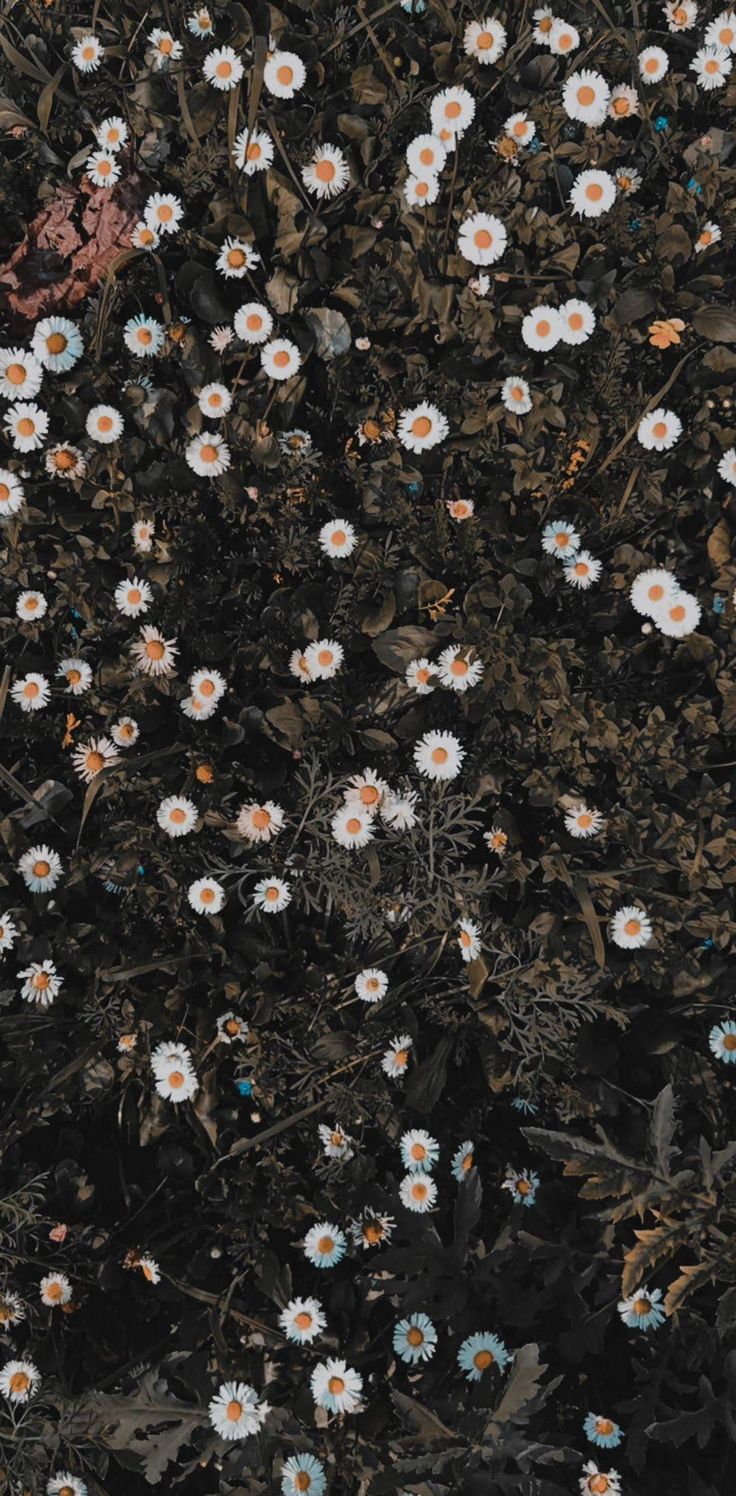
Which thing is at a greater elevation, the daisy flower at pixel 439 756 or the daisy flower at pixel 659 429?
the daisy flower at pixel 659 429

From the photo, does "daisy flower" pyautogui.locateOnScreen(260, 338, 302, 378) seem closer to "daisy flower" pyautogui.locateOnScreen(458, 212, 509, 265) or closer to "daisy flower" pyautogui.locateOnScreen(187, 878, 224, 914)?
"daisy flower" pyautogui.locateOnScreen(458, 212, 509, 265)

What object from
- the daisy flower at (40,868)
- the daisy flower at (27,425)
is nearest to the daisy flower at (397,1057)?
the daisy flower at (40,868)

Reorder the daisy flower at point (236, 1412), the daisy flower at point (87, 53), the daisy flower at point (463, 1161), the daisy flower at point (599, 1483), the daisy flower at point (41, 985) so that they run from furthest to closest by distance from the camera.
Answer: the daisy flower at point (87, 53) < the daisy flower at point (41, 985) < the daisy flower at point (463, 1161) < the daisy flower at point (236, 1412) < the daisy flower at point (599, 1483)

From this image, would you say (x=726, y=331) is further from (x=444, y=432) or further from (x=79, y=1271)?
(x=79, y=1271)

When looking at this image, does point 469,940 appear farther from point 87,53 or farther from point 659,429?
point 87,53

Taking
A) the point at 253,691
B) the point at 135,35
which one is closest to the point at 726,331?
the point at 253,691

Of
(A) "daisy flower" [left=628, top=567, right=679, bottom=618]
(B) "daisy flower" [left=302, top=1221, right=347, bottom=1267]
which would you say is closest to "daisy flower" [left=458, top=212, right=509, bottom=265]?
(A) "daisy flower" [left=628, top=567, right=679, bottom=618]

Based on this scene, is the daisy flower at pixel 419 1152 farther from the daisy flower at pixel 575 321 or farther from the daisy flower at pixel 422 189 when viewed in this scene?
the daisy flower at pixel 422 189
